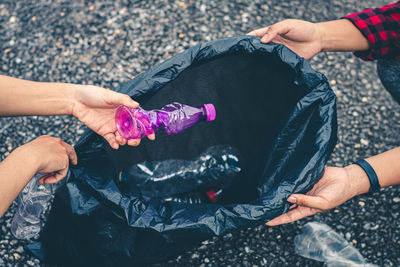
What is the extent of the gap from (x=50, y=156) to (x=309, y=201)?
871mm

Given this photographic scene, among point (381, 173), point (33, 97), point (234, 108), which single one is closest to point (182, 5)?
point (234, 108)

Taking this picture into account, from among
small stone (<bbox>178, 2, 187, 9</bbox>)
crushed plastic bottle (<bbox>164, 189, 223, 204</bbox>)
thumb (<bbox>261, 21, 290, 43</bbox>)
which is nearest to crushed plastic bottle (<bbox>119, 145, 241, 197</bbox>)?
crushed plastic bottle (<bbox>164, 189, 223, 204</bbox>)

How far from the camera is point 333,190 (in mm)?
1152

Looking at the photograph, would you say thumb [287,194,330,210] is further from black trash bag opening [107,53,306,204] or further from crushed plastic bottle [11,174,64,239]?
crushed plastic bottle [11,174,64,239]

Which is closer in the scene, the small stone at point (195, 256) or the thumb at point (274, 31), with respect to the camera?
the thumb at point (274, 31)

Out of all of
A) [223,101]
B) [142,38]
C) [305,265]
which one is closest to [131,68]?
[142,38]

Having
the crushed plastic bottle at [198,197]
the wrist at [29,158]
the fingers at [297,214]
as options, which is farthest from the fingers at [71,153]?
the fingers at [297,214]

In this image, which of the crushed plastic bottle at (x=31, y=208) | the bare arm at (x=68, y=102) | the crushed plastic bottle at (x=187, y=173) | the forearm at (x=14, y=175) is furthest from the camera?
the crushed plastic bottle at (x=187, y=173)

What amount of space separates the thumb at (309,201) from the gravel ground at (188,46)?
51cm

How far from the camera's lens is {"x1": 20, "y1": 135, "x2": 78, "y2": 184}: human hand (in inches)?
40.0

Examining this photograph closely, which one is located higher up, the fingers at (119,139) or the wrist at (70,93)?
the wrist at (70,93)

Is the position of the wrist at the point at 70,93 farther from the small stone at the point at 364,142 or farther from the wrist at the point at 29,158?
the small stone at the point at 364,142

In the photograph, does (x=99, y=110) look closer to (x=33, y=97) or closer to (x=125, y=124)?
(x=125, y=124)

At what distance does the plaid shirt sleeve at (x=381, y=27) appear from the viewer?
1.30 metres
